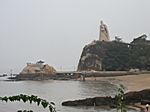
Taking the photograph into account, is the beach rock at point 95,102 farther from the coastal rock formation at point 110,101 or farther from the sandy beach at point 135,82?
the sandy beach at point 135,82

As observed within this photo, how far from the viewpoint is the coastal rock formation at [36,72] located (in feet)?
287

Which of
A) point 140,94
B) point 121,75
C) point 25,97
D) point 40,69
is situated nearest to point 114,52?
point 121,75

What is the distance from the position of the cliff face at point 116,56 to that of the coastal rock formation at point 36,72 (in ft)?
36.7

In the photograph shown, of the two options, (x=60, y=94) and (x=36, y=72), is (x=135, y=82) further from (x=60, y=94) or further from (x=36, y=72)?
(x=36, y=72)

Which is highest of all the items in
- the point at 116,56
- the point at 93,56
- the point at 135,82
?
the point at 93,56

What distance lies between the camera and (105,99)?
28.8 metres

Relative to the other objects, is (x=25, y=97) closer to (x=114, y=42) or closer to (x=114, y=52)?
(x=114, y=52)

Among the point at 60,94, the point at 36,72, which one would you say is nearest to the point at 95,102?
the point at 60,94

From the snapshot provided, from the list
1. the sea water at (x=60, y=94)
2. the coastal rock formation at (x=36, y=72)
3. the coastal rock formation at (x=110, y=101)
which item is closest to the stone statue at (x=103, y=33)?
the coastal rock formation at (x=36, y=72)

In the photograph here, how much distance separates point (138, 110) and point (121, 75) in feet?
173

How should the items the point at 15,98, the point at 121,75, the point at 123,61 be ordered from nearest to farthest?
the point at 15,98, the point at 121,75, the point at 123,61

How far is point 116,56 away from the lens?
8675 centimetres

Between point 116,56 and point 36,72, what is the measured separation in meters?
21.5

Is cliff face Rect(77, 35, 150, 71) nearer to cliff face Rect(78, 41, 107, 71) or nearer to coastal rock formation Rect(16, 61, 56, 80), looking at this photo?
cliff face Rect(78, 41, 107, 71)
